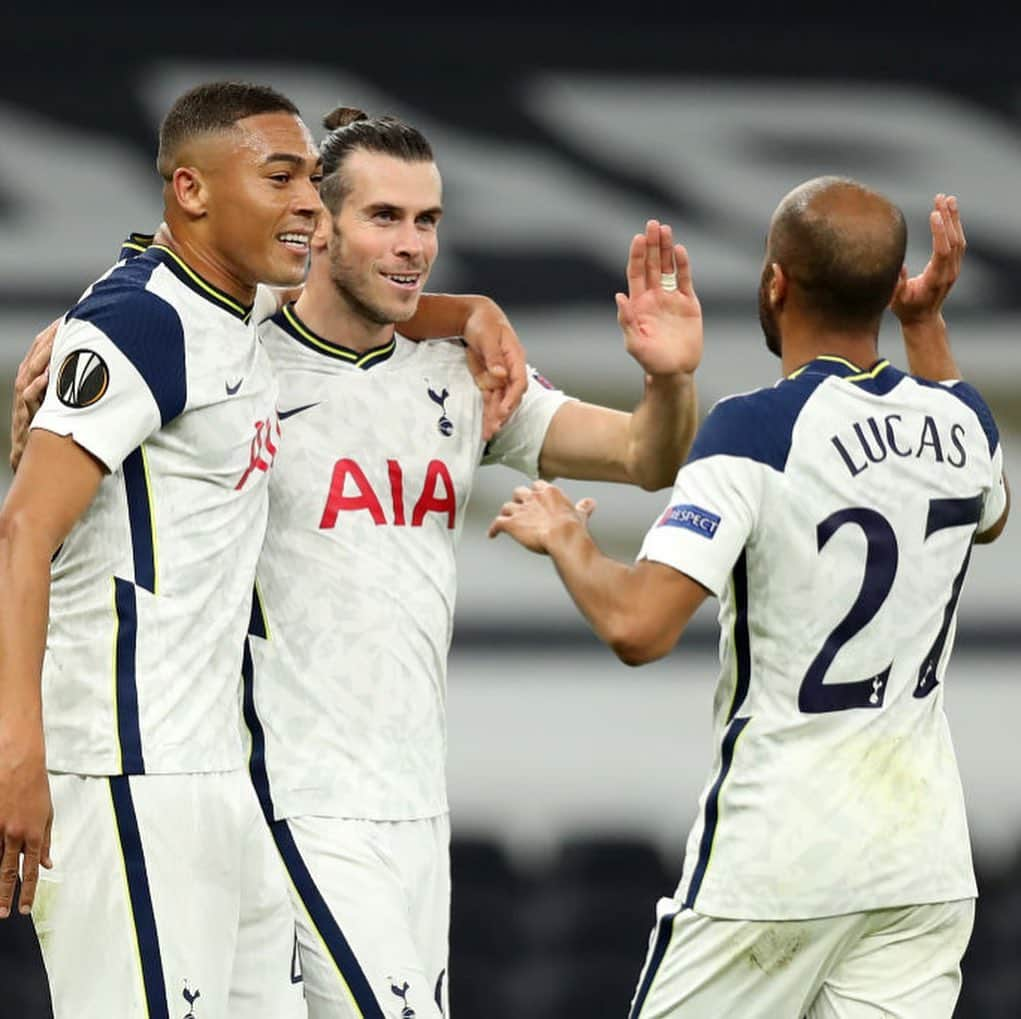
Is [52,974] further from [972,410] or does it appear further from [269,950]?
[972,410]

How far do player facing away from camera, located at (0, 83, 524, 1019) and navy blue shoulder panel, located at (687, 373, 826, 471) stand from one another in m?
0.74

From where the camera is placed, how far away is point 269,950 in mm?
3439

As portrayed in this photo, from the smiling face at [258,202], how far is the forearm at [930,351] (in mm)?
1093

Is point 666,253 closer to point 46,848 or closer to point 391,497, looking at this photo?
point 391,497

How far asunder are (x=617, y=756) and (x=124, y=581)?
3.16 metres

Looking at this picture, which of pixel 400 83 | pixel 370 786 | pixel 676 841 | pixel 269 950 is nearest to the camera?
pixel 269 950

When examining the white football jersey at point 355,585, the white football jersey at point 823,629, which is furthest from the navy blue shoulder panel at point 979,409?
the white football jersey at point 355,585

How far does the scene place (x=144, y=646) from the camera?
10.6 ft

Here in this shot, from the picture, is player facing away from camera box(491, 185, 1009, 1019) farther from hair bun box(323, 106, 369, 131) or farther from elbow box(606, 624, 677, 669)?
hair bun box(323, 106, 369, 131)

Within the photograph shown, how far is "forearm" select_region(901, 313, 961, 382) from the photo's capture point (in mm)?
3760

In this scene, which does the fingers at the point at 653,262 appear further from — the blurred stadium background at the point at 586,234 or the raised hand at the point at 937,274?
the blurred stadium background at the point at 586,234

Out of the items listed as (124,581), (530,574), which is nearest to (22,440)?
(124,581)

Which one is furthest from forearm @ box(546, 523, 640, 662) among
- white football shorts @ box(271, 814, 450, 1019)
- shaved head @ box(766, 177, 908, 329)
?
white football shorts @ box(271, 814, 450, 1019)

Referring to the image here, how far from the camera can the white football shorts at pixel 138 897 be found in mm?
3199
